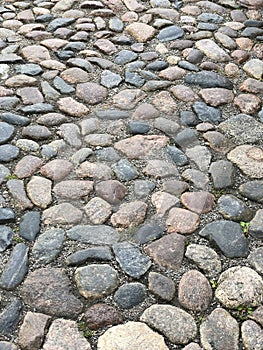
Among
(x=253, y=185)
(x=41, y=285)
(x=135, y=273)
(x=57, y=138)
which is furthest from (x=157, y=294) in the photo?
(x=57, y=138)

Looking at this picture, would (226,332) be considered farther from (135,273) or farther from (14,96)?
(14,96)

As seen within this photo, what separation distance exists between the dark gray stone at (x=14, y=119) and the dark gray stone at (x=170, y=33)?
1305 millimetres

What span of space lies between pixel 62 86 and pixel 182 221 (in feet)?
4.39

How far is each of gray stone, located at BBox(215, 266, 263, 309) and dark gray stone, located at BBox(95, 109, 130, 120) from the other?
126 cm

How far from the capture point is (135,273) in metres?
2.48

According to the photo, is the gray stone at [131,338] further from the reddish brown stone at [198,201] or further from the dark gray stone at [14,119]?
the dark gray stone at [14,119]

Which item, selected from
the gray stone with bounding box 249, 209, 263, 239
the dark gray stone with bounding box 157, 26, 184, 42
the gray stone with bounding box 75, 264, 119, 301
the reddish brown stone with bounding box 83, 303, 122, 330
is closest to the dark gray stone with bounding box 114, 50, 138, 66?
the dark gray stone with bounding box 157, 26, 184, 42

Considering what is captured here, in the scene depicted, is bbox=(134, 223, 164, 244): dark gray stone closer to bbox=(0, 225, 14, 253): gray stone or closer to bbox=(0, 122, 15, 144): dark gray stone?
bbox=(0, 225, 14, 253): gray stone

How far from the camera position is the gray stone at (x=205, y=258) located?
8.23ft

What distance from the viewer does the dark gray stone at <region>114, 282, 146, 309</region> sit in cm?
237

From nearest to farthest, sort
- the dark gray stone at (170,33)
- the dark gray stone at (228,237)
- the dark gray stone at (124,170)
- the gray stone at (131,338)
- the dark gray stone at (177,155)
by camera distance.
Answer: the gray stone at (131,338) < the dark gray stone at (228,237) < the dark gray stone at (124,170) < the dark gray stone at (177,155) < the dark gray stone at (170,33)

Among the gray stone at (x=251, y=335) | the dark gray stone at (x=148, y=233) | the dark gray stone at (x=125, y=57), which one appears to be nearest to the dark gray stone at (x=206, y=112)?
the dark gray stone at (x=125, y=57)

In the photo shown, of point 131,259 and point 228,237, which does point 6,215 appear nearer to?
point 131,259

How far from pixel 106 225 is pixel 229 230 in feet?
1.81
